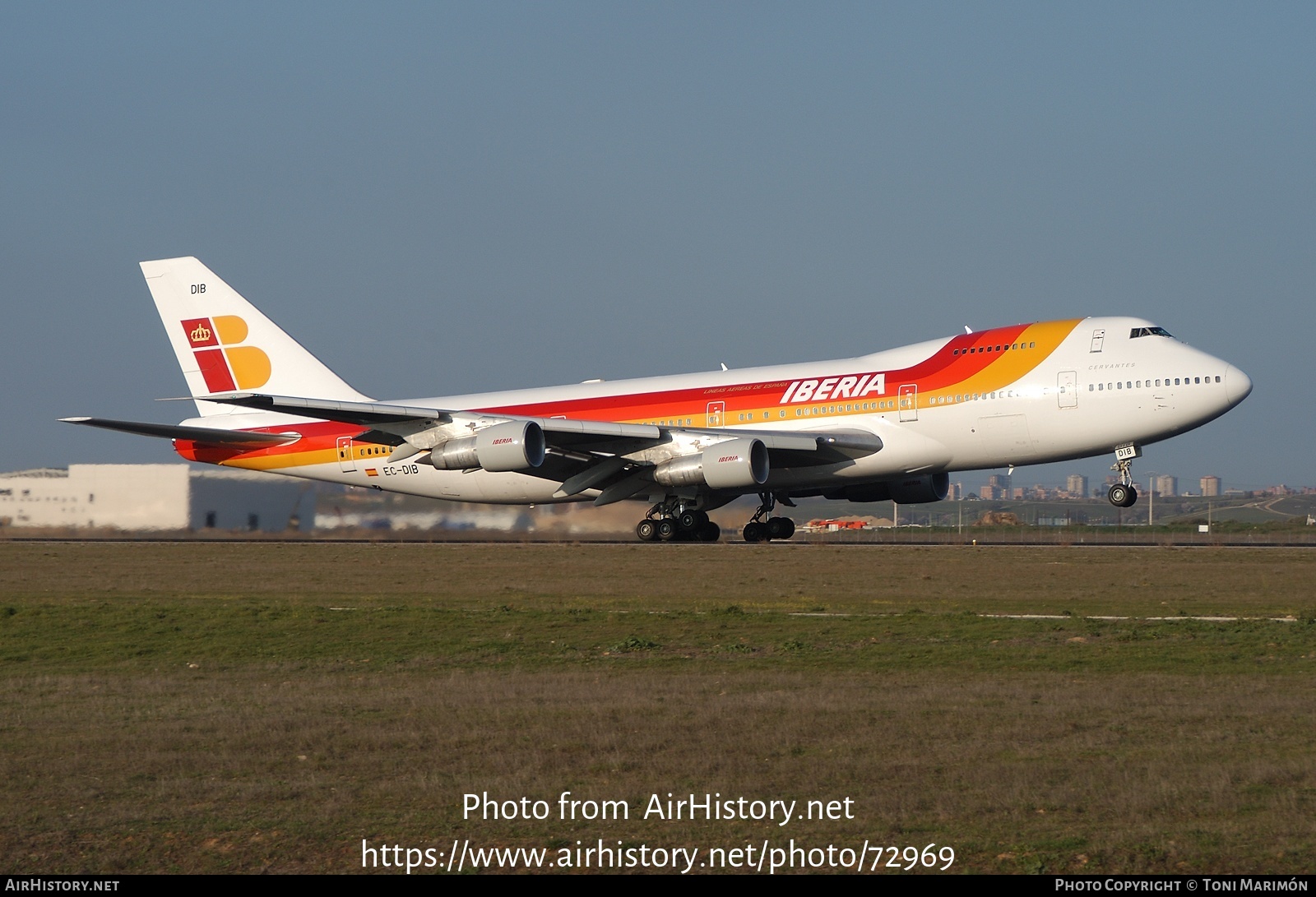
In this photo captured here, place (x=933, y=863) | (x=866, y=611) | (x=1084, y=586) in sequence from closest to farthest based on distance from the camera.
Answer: (x=933, y=863), (x=866, y=611), (x=1084, y=586)

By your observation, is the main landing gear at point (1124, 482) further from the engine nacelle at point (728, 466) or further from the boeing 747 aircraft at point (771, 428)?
the engine nacelle at point (728, 466)

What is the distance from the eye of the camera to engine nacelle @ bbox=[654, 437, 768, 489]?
→ 31.7 meters

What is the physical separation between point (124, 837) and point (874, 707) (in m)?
5.71

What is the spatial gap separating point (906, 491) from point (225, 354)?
Answer: 841 inches

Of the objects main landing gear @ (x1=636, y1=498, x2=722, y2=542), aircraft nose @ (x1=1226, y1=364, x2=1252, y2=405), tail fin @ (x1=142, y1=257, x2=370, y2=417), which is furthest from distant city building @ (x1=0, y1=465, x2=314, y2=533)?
aircraft nose @ (x1=1226, y1=364, x2=1252, y2=405)

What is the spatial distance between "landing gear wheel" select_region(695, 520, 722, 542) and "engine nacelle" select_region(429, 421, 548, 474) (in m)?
5.30

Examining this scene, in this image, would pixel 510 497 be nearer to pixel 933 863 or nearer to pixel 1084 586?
pixel 1084 586

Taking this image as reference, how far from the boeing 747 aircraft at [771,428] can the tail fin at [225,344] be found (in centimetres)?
98

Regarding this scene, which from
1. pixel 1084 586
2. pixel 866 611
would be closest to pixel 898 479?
pixel 1084 586

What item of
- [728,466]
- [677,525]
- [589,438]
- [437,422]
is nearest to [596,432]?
[589,438]

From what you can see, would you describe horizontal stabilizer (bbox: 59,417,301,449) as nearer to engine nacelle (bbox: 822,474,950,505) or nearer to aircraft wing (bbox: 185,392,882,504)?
aircraft wing (bbox: 185,392,882,504)

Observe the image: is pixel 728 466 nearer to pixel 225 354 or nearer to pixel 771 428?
pixel 771 428

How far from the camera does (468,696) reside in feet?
36.5

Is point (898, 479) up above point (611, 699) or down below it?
above
